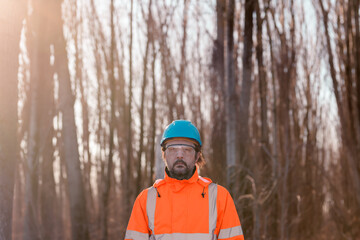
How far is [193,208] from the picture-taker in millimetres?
2943

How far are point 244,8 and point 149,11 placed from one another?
130 inches

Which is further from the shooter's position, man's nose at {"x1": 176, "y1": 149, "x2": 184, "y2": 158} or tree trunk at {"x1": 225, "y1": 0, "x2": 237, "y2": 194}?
tree trunk at {"x1": 225, "y1": 0, "x2": 237, "y2": 194}

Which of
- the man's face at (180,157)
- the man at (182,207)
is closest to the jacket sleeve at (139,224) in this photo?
the man at (182,207)

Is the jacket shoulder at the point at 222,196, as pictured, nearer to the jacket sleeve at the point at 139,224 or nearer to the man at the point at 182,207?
the man at the point at 182,207

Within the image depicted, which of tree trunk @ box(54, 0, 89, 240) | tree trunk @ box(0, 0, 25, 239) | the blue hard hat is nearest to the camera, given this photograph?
the blue hard hat

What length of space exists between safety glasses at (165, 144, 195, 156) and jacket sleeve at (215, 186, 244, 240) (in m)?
0.29

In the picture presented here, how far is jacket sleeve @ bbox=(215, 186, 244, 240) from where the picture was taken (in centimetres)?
294

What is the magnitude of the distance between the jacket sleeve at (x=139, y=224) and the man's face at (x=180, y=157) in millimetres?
237

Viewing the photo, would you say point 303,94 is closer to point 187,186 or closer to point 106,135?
point 106,135

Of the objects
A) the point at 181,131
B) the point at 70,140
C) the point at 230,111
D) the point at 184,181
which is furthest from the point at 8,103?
the point at 70,140

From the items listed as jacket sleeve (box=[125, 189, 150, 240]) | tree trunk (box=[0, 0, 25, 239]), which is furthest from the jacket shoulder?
tree trunk (box=[0, 0, 25, 239])

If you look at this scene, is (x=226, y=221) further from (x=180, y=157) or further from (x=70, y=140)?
(x=70, y=140)

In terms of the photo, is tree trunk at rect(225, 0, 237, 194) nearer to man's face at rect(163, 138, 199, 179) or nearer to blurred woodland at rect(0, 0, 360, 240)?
blurred woodland at rect(0, 0, 360, 240)

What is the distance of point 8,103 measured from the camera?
412 centimetres
